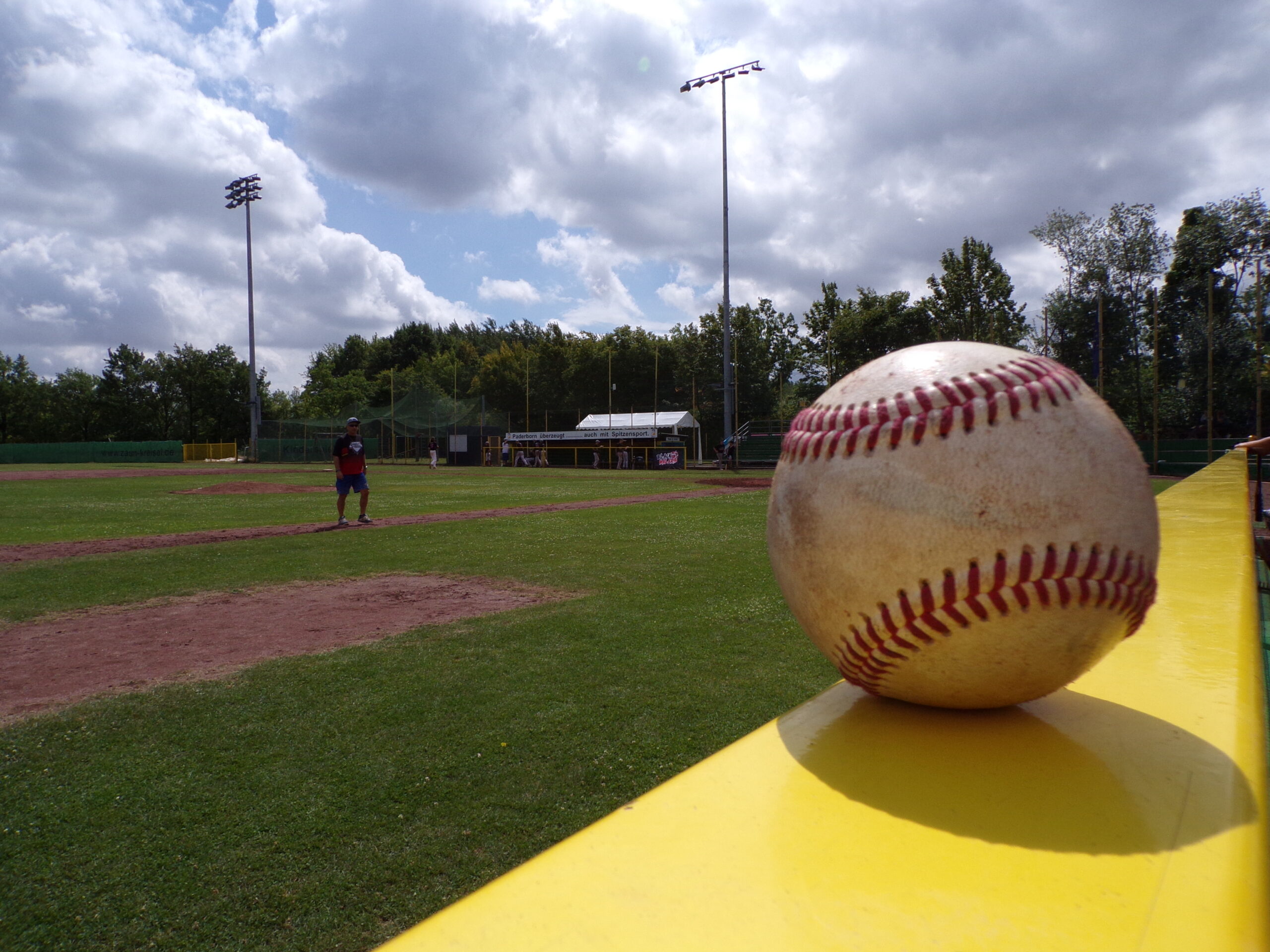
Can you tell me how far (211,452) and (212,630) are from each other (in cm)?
5116

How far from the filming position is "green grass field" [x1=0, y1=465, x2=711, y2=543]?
10375 mm

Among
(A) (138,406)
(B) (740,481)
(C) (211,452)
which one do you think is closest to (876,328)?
(B) (740,481)

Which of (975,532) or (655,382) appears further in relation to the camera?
(655,382)

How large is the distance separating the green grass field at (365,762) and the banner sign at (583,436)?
84.7 ft

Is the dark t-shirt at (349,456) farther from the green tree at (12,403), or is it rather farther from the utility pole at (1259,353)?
the green tree at (12,403)

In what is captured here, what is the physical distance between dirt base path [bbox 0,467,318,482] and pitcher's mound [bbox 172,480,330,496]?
6.97 meters

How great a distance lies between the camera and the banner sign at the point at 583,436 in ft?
103

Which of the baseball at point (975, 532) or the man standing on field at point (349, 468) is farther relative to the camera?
the man standing on field at point (349, 468)

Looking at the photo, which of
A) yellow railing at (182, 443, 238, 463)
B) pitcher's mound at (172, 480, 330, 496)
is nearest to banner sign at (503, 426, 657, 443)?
pitcher's mound at (172, 480, 330, 496)

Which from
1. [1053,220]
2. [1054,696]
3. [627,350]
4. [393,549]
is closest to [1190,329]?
[1053,220]

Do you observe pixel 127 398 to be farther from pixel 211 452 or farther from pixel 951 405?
pixel 951 405

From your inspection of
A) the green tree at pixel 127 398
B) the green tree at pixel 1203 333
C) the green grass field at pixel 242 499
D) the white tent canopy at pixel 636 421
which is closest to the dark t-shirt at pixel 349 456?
the green grass field at pixel 242 499

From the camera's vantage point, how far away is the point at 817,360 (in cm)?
4106

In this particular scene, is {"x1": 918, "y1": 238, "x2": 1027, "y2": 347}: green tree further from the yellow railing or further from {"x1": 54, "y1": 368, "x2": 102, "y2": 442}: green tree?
{"x1": 54, "y1": 368, "x2": 102, "y2": 442}: green tree
